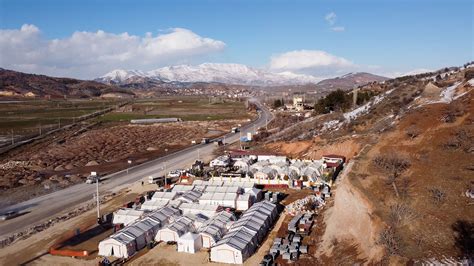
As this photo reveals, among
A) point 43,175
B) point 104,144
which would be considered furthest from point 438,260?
point 104,144

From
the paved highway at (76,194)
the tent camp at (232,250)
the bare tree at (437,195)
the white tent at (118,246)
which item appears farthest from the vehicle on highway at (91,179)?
the bare tree at (437,195)

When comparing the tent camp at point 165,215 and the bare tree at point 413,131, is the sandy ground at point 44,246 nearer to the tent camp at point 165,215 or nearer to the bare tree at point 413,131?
the tent camp at point 165,215

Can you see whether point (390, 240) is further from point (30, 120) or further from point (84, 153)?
point (30, 120)

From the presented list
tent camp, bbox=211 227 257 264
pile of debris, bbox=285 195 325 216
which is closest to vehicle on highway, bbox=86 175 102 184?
pile of debris, bbox=285 195 325 216

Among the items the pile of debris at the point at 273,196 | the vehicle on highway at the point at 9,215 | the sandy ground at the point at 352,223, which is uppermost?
the sandy ground at the point at 352,223

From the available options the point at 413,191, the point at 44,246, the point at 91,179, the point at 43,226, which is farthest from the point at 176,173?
the point at 413,191

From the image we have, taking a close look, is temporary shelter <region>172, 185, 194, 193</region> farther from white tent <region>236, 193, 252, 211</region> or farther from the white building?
the white building
